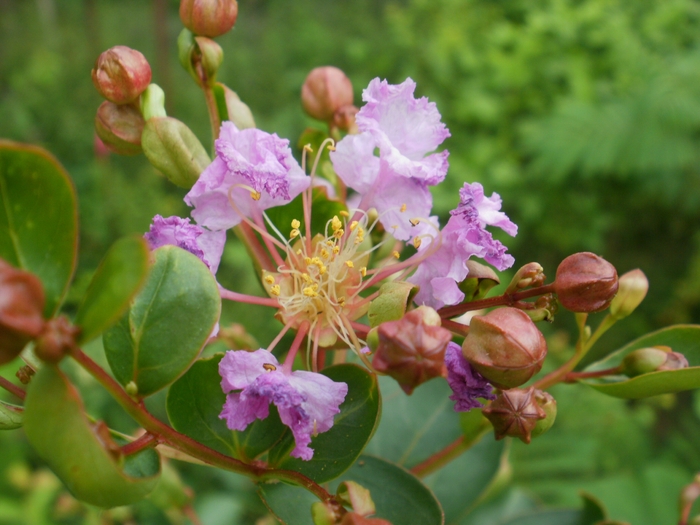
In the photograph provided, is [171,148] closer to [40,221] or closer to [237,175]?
[237,175]

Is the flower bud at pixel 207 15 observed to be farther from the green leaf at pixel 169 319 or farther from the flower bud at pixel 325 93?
the green leaf at pixel 169 319

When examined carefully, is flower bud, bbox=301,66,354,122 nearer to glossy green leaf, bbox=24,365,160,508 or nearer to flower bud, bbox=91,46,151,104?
flower bud, bbox=91,46,151,104

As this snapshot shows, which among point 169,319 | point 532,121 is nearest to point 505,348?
point 169,319

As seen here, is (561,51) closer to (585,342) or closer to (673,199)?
(673,199)

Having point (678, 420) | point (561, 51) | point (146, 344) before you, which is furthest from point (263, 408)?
point (561, 51)

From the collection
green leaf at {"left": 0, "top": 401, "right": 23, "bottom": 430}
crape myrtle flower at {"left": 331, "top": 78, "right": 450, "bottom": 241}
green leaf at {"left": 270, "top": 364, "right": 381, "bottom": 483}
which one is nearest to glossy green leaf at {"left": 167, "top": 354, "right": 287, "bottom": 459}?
green leaf at {"left": 270, "top": 364, "right": 381, "bottom": 483}

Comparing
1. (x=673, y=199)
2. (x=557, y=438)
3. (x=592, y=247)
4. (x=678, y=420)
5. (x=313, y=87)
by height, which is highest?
(x=313, y=87)
